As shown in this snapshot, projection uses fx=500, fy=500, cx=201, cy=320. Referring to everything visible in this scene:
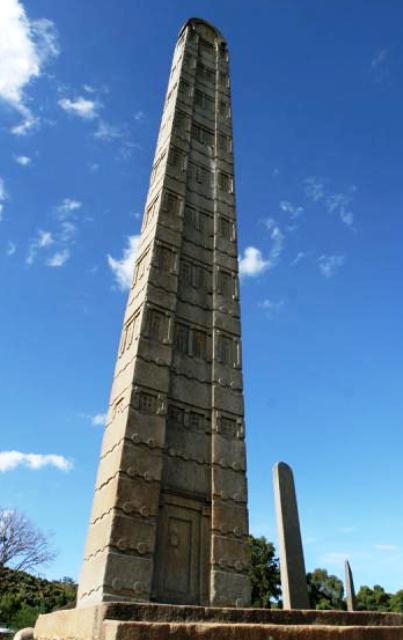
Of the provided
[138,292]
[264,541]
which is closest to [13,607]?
[264,541]

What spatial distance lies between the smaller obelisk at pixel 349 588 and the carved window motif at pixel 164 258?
12911 mm

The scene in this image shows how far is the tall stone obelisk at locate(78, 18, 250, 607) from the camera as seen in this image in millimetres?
7910

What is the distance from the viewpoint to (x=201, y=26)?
18.4 m

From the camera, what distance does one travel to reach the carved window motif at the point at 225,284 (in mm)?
11922

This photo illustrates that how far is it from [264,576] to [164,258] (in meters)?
21.1

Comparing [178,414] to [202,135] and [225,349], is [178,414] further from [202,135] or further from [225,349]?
[202,135]

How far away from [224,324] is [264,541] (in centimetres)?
2079

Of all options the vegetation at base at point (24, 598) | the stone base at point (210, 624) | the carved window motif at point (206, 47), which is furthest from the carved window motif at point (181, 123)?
the vegetation at base at point (24, 598)

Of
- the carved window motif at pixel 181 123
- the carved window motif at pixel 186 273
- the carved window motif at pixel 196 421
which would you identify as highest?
the carved window motif at pixel 181 123

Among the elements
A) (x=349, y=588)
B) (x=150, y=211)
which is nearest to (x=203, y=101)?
(x=150, y=211)

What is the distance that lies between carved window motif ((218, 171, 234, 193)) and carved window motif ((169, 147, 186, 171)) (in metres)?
1.16

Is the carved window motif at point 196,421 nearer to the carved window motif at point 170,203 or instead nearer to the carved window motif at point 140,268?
the carved window motif at point 140,268

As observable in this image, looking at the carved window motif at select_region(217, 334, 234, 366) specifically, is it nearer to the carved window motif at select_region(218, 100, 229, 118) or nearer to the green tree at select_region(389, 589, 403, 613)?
the carved window motif at select_region(218, 100, 229, 118)

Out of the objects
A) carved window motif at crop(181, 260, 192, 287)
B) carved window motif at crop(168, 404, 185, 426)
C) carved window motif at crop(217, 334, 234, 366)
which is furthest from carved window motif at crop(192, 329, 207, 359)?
carved window motif at crop(168, 404, 185, 426)
